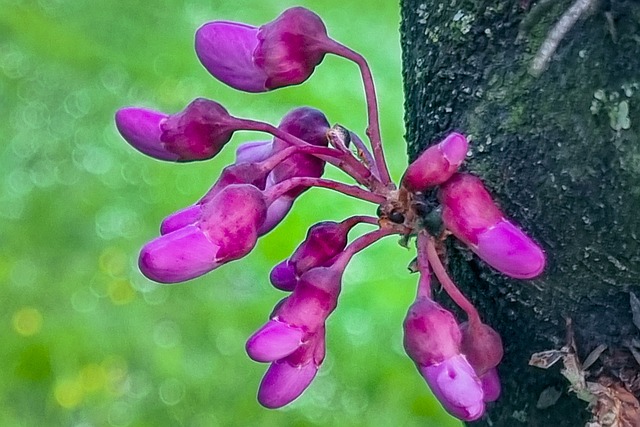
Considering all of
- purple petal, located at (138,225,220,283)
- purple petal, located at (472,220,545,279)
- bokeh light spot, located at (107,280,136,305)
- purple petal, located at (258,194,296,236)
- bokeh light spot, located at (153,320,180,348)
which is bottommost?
bokeh light spot, located at (107,280,136,305)

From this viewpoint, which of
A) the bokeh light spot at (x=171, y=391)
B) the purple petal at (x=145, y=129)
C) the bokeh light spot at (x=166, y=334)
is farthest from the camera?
the bokeh light spot at (x=166, y=334)

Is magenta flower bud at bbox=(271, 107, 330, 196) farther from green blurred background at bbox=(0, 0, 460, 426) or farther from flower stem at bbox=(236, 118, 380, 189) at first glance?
green blurred background at bbox=(0, 0, 460, 426)

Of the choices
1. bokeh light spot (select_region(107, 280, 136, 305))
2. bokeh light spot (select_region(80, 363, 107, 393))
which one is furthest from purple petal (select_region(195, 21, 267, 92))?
bokeh light spot (select_region(107, 280, 136, 305))

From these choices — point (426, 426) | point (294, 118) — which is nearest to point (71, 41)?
point (426, 426)

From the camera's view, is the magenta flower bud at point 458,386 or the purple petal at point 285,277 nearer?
the magenta flower bud at point 458,386

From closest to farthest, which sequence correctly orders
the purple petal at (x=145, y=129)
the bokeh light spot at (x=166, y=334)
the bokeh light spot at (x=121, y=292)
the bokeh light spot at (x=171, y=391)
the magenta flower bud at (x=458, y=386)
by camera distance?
the magenta flower bud at (x=458, y=386) < the purple petal at (x=145, y=129) < the bokeh light spot at (x=171, y=391) < the bokeh light spot at (x=166, y=334) < the bokeh light spot at (x=121, y=292)

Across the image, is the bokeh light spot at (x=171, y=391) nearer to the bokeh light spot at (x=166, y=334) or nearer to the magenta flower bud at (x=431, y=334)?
the bokeh light spot at (x=166, y=334)

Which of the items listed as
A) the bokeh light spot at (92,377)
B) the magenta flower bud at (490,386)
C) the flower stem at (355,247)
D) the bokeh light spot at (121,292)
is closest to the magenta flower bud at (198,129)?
the flower stem at (355,247)
